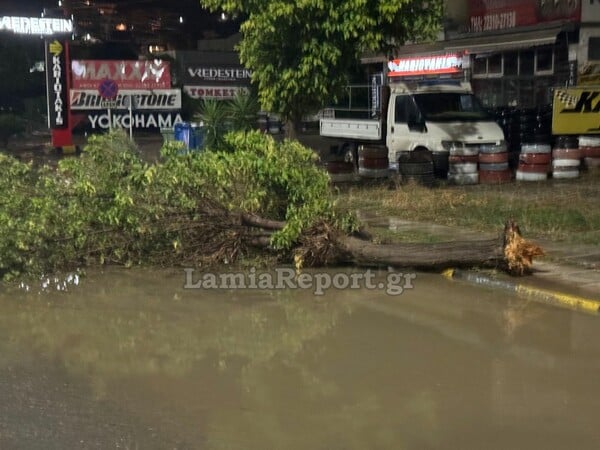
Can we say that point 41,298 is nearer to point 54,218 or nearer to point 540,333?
point 54,218

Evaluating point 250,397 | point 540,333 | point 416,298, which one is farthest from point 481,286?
point 250,397

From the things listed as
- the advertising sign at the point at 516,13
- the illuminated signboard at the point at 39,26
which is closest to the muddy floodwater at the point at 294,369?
the advertising sign at the point at 516,13

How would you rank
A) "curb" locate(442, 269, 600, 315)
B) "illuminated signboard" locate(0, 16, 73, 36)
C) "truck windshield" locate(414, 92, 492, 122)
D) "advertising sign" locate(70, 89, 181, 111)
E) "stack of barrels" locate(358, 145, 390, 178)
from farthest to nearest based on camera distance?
"advertising sign" locate(70, 89, 181, 111) → "illuminated signboard" locate(0, 16, 73, 36) → "truck windshield" locate(414, 92, 492, 122) → "stack of barrels" locate(358, 145, 390, 178) → "curb" locate(442, 269, 600, 315)

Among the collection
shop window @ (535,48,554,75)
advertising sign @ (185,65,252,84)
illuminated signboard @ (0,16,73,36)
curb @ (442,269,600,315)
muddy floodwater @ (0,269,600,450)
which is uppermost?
illuminated signboard @ (0,16,73,36)

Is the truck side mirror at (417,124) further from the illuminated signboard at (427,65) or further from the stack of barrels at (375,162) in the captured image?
the illuminated signboard at (427,65)

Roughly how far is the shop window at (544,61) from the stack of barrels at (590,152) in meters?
5.05

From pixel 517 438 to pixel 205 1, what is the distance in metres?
11.7

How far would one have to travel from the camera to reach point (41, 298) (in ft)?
28.4

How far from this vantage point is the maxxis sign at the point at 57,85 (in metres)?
28.2

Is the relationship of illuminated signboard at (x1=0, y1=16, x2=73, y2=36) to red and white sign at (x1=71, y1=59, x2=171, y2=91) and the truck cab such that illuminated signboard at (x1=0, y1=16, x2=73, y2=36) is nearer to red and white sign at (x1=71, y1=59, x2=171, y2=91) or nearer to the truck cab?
red and white sign at (x1=71, y1=59, x2=171, y2=91)

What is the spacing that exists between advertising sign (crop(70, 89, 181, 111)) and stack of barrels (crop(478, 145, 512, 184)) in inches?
702

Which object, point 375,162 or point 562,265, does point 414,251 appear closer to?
point 562,265

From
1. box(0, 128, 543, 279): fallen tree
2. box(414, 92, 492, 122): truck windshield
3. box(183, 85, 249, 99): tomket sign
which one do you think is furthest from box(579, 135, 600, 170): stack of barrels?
box(183, 85, 249, 99): tomket sign

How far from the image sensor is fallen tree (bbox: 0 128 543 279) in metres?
9.18
